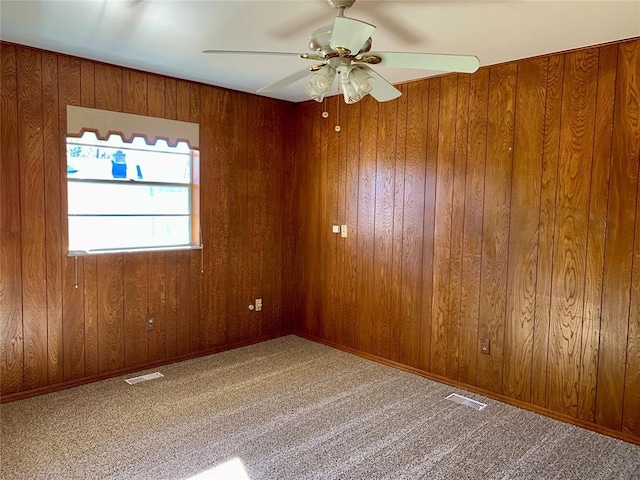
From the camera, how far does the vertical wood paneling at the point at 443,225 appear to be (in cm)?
360

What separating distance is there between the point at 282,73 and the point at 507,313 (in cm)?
256

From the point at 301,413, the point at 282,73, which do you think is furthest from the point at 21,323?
the point at 282,73

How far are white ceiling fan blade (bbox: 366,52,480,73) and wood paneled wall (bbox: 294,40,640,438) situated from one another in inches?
52.1

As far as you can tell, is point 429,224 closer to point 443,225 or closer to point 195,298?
point 443,225

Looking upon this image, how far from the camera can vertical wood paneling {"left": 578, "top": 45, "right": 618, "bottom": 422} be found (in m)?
2.86

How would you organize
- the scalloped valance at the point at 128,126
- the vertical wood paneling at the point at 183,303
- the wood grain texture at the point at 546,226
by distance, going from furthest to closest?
the vertical wood paneling at the point at 183,303
the scalloped valance at the point at 128,126
the wood grain texture at the point at 546,226

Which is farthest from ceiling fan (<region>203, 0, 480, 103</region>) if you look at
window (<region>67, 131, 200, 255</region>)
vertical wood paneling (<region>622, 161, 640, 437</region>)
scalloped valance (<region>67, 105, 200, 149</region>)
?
window (<region>67, 131, 200, 255</region>)

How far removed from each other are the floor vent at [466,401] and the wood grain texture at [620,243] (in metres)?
0.74

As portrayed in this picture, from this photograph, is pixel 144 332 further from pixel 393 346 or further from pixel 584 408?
pixel 584 408

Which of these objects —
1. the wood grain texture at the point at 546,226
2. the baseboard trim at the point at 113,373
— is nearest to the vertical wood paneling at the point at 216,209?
the baseboard trim at the point at 113,373

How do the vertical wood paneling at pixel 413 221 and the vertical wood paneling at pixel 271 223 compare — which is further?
the vertical wood paneling at pixel 271 223

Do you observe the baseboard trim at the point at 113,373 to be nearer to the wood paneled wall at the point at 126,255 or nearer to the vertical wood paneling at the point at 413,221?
the wood paneled wall at the point at 126,255

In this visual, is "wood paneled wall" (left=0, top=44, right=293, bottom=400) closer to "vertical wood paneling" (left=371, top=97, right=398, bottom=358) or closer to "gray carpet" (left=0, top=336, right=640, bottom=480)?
"gray carpet" (left=0, top=336, right=640, bottom=480)

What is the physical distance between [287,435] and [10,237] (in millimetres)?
2331
